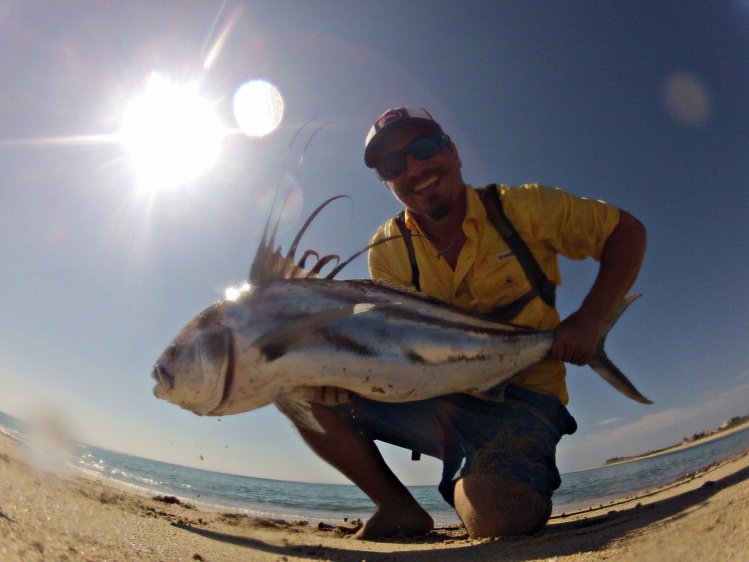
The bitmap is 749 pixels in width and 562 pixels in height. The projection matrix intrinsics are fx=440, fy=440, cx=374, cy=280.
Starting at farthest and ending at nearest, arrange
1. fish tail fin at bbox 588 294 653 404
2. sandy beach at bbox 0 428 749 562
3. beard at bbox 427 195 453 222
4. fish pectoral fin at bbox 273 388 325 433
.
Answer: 1. beard at bbox 427 195 453 222
2. fish tail fin at bbox 588 294 653 404
3. fish pectoral fin at bbox 273 388 325 433
4. sandy beach at bbox 0 428 749 562

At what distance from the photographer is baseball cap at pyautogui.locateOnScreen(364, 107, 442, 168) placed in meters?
3.96

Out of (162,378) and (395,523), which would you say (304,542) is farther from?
(162,378)

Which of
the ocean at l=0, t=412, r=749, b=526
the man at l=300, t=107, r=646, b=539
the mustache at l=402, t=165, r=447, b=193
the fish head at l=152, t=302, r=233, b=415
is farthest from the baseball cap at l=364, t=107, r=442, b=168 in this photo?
the ocean at l=0, t=412, r=749, b=526

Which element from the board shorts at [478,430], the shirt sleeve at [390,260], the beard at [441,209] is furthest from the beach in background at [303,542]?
the beard at [441,209]

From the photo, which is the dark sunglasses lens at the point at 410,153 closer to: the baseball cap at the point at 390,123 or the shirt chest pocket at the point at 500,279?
the baseball cap at the point at 390,123

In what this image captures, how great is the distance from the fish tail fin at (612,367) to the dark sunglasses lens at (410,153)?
1950 mm

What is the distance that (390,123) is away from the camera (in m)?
3.98

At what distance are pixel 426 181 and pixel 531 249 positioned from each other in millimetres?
1047

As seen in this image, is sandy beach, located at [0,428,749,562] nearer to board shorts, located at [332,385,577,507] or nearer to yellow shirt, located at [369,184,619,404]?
board shorts, located at [332,385,577,507]

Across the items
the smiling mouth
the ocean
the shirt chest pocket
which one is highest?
the smiling mouth

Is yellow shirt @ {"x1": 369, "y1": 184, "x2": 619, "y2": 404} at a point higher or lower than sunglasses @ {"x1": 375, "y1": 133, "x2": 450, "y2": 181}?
lower

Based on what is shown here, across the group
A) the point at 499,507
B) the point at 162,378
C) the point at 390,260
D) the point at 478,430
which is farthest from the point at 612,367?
the point at 162,378

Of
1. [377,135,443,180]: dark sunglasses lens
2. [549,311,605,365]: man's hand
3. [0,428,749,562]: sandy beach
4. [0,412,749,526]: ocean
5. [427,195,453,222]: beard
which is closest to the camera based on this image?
[0,428,749,562]: sandy beach

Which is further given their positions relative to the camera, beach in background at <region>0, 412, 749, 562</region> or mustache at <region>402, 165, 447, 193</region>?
mustache at <region>402, 165, 447, 193</region>
